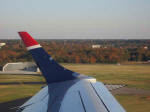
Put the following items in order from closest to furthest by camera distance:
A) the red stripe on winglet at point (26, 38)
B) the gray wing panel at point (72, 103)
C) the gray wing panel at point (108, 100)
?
the gray wing panel at point (72, 103), the gray wing panel at point (108, 100), the red stripe on winglet at point (26, 38)

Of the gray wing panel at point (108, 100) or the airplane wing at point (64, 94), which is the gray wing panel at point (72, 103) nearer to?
the airplane wing at point (64, 94)

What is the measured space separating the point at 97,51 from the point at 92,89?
52260 millimetres

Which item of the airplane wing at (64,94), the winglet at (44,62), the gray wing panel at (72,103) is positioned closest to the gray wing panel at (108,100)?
the airplane wing at (64,94)

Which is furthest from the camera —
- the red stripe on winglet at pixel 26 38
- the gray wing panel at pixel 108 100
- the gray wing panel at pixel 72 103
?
the red stripe on winglet at pixel 26 38

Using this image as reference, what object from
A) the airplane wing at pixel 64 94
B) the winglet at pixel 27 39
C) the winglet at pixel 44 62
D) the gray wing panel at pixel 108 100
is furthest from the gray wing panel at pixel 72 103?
the winglet at pixel 27 39

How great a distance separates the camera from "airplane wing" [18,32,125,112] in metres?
4.96

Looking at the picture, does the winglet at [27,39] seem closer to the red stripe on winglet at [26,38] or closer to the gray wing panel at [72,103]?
the red stripe on winglet at [26,38]

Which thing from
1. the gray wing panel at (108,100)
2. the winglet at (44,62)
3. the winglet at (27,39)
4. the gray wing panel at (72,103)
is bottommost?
the gray wing panel at (108,100)

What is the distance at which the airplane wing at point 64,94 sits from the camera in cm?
496

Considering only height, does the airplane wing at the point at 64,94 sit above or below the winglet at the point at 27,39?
below

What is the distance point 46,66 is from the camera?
699 cm

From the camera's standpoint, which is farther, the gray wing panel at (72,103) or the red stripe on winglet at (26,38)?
the red stripe on winglet at (26,38)

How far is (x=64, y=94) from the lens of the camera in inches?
→ 234

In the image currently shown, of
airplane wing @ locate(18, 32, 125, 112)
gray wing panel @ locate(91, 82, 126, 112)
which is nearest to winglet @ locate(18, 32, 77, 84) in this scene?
airplane wing @ locate(18, 32, 125, 112)
